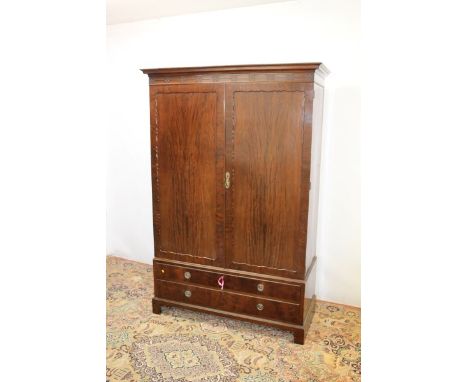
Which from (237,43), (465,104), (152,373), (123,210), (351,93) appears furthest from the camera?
(123,210)

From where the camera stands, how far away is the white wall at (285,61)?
2787mm

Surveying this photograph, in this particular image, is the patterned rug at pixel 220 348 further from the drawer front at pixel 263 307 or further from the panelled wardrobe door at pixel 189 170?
the panelled wardrobe door at pixel 189 170

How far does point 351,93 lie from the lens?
2789mm

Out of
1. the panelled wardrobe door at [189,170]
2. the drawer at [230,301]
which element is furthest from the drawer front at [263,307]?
the panelled wardrobe door at [189,170]

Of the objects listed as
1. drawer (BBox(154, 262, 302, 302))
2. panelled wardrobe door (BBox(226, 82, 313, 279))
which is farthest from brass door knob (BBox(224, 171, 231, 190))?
drawer (BBox(154, 262, 302, 302))

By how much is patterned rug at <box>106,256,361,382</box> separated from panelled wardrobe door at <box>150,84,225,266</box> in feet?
1.70

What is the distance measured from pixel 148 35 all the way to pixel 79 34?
3223 mm

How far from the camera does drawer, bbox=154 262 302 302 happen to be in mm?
2520

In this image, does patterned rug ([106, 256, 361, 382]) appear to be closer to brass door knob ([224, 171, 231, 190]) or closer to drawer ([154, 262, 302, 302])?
drawer ([154, 262, 302, 302])

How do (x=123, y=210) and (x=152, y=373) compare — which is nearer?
(x=152, y=373)

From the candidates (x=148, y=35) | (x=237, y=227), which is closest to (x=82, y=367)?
(x=237, y=227)

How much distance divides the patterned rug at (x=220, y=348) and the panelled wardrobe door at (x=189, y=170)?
517 millimetres

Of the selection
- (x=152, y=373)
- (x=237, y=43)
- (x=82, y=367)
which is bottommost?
(x=152, y=373)

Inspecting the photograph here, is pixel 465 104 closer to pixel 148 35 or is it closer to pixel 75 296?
pixel 75 296
